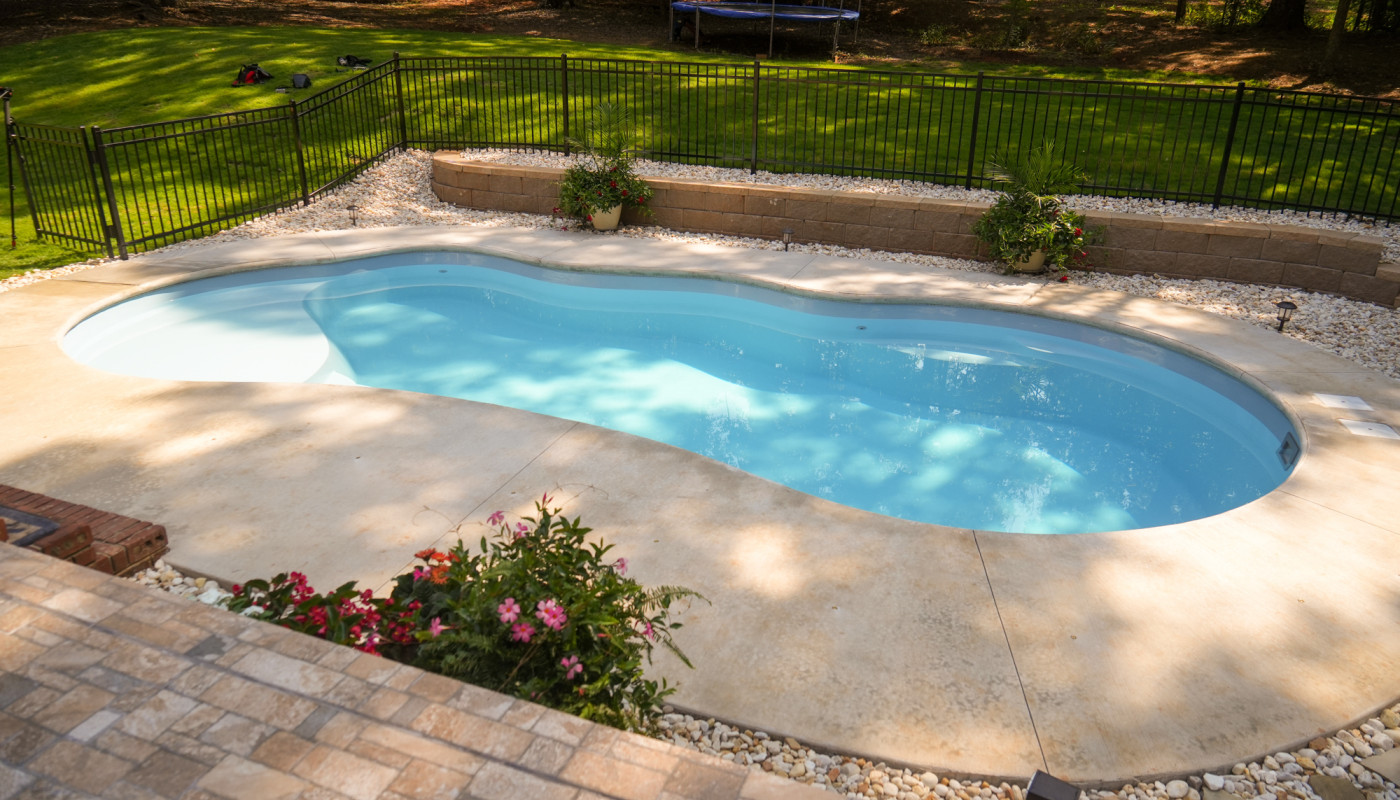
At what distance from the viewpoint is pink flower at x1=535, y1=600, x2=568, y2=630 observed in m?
2.97

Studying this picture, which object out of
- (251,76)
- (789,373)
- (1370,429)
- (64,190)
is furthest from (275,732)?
(251,76)

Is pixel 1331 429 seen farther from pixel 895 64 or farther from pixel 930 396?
pixel 895 64

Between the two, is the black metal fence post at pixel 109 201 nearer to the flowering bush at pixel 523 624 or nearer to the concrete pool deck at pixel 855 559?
the concrete pool deck at pixel 855 559

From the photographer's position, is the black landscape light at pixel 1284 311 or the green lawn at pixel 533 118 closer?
the black landscape light at pixel 1284 311

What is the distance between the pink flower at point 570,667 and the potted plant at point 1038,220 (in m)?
7.48

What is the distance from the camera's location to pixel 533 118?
1387cm

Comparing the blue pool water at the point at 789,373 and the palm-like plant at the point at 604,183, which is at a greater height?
the palm-like plant at the point at 604,183

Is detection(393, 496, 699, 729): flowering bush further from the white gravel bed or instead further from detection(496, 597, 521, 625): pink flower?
the white gravel bed

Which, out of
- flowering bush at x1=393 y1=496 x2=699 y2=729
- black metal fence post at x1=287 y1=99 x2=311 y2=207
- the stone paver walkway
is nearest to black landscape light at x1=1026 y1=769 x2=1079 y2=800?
the stone paver walkway

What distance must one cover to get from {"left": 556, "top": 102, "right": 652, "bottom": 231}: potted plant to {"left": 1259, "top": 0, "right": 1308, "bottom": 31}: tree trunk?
16671 mm

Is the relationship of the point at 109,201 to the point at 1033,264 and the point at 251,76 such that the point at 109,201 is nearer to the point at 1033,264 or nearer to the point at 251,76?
the point at 251,76

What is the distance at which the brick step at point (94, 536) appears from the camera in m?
4.08

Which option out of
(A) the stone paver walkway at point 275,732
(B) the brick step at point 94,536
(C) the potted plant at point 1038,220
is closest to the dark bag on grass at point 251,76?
(C) the potted plant at point 1038,220

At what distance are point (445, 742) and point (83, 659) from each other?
138 centimetres
